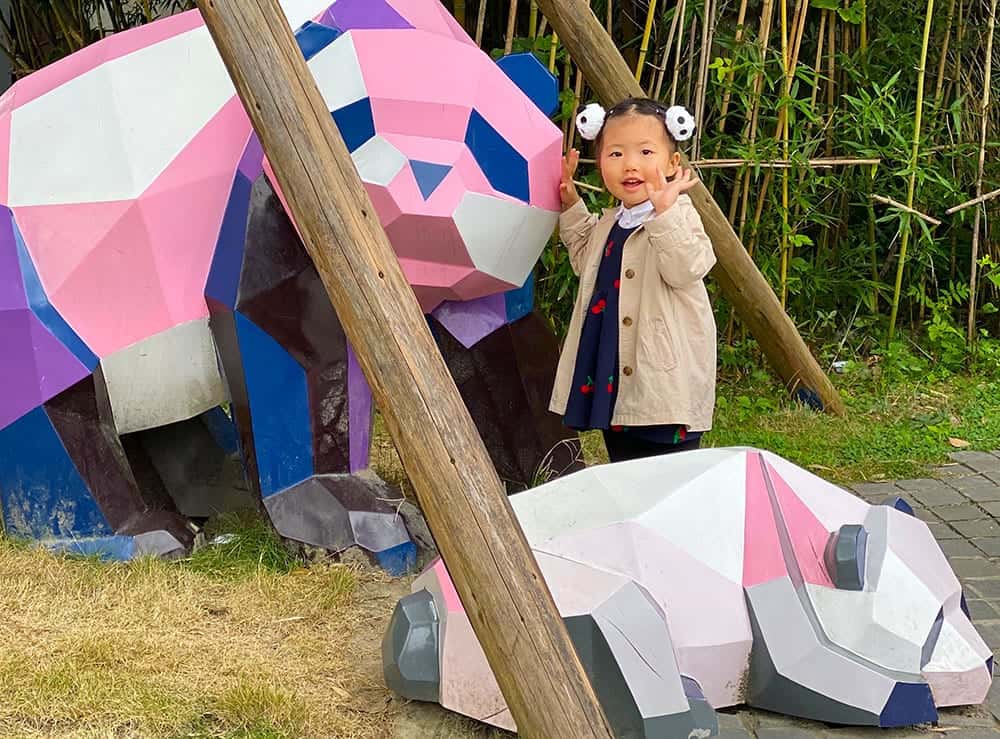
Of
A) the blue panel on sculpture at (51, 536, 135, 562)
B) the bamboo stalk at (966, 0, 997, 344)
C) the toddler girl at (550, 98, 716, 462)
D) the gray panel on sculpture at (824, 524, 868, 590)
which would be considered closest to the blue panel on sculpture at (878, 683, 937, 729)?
the gray panel on sculpture at (824, 524, 868, 590)

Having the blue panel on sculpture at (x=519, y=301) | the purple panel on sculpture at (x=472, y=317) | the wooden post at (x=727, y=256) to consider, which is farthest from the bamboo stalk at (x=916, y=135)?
the purple panel on sculpture at (x=472, y=317)

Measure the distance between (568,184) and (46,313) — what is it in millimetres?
1258

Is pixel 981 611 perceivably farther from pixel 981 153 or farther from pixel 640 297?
pixel 981 153

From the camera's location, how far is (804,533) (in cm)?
248

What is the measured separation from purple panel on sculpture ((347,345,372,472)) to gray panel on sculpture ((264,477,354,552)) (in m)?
0.13

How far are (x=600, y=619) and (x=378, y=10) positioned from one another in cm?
161

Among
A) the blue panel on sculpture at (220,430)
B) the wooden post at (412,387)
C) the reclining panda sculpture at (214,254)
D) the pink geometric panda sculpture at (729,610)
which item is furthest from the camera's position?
the blue panel on sculpture at (220,430)

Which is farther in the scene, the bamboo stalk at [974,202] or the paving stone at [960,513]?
the bamboo stalk at [974,202]

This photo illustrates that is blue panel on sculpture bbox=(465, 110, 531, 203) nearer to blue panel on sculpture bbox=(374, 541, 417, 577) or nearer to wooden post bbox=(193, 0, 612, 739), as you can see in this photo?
wooden post bbox=(193, 0, 612, 739)

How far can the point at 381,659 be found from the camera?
2619mm

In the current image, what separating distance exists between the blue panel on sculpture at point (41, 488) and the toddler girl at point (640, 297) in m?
1.18

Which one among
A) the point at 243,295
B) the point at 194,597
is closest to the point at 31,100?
the point at 243,295

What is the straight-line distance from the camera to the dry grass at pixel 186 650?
7.52ft

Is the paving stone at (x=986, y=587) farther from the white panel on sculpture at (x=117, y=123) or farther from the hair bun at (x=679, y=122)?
the white panel on sculpture at (x=117, y=123)
